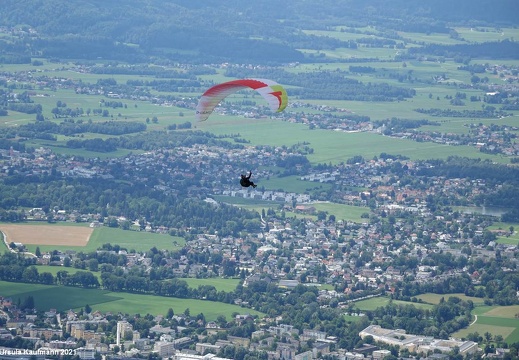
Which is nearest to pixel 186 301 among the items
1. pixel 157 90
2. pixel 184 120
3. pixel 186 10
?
pixel 184 120

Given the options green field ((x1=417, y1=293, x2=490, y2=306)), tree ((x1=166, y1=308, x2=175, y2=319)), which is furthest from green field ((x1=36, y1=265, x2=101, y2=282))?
green field ((x1=417, y1=293, x2=490, y2=306))

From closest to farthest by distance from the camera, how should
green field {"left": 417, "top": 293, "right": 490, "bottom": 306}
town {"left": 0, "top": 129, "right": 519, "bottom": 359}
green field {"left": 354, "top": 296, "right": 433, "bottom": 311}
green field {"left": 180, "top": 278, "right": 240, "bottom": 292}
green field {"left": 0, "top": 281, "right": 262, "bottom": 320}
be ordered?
1. town {"left": 0, "top": 129, "right": 519, "bottom": 359}
2. green field {"left": 0, "top": 281, "right": 262, "bottom": 320}
3. green field {"left": 354, "top": 296, "right": 433, "bottom": 311}
4. green field {"left": 417, "top": 293, "right": 490, "bottom": 306}
5. green field {"left": 180, "top": 278, "right": 240, "bottom": 292}

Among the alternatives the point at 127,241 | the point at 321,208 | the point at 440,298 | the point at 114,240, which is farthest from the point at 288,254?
the point at 321,208

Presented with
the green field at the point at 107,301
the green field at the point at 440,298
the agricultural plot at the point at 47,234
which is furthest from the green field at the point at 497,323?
the agricultural plot at the point at 47,234

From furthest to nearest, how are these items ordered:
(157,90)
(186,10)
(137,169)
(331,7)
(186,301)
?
(331,7), (186,10), (157,90), (137,169), (186,301)

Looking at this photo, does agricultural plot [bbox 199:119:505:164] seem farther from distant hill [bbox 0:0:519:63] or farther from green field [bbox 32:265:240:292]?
distant hill [bbox 0:0:519:63]

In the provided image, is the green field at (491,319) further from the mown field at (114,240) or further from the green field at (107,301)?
the mown field at (114,240)

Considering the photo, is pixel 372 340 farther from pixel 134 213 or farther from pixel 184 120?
pixel 184 120
